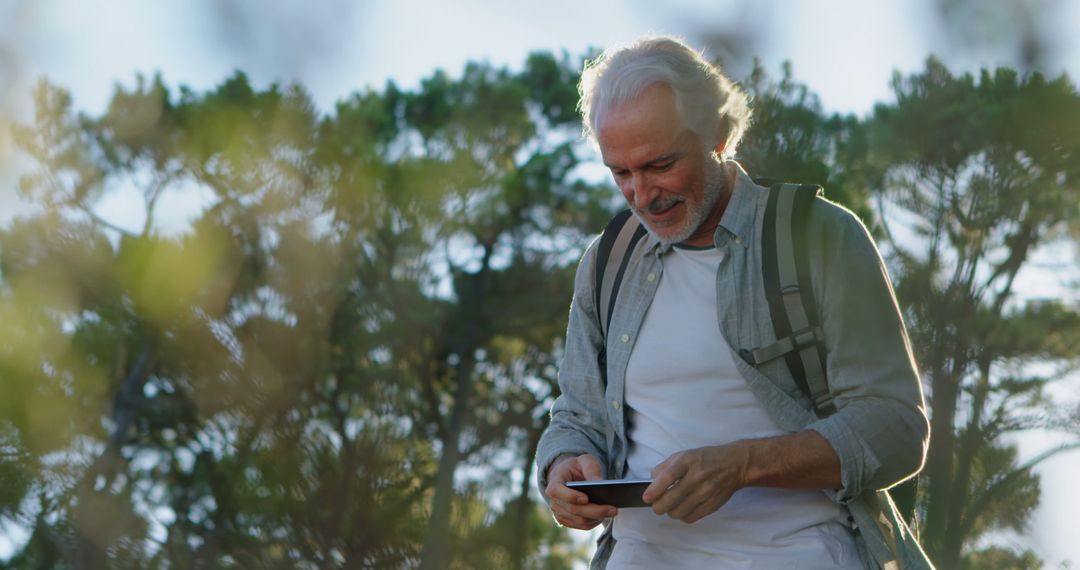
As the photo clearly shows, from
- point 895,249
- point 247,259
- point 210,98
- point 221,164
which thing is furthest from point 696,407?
point 210,98

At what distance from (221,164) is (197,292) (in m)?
1.37

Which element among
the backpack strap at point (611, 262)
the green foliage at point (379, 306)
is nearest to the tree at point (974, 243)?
the green foliage at point (379, 306)

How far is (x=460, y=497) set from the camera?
195 inches

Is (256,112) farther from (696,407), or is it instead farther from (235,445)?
(696,407)

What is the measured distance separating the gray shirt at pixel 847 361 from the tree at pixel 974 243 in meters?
3.91

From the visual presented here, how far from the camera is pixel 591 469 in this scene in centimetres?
182

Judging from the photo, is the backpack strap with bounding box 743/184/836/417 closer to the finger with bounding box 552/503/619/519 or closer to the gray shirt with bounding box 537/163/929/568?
the gray shirt with bounding box 537/163/929/568

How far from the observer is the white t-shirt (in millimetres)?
1728

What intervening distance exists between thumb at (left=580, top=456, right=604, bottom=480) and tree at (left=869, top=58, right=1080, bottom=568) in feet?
13.1

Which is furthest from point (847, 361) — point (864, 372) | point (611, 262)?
point (611, 262)

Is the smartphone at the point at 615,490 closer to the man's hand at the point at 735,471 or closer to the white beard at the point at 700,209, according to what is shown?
the man's hand at the point at 735,471

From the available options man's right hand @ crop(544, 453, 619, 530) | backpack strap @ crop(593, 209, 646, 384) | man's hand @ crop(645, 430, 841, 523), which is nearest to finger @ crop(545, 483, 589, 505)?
man's right hand @ crop(544, 453, 619, 530)

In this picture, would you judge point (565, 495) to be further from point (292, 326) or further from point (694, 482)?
point (292, 326)

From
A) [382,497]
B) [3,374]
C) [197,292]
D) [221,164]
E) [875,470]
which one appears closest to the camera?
[875,470]
